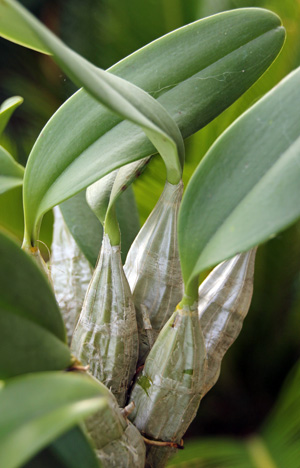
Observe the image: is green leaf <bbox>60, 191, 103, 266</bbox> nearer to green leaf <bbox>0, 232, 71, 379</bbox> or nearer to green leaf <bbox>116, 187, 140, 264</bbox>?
green leaf <bbox>116, 187, 140, 264</bbox>

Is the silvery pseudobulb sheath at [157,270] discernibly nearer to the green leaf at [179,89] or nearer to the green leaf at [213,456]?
the green leaf at [179,89]

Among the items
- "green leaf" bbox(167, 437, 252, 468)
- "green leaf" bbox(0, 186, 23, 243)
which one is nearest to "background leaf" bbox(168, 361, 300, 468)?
"green leaf" bbox(167, 437, 252, 468)

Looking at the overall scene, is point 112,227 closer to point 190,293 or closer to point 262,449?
point 190,293

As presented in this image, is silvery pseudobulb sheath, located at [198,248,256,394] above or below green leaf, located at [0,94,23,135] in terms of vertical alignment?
below

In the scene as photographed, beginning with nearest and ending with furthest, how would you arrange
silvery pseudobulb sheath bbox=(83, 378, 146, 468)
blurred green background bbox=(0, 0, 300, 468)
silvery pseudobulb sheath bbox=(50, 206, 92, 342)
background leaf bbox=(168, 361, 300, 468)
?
silvery pseudobulb sheath bbox=(83, 378, 146, 468), silvery pseudobulb sheath bbox=(50, 206, 92, 342), background leaf bbox=(168, 361, 300, 468), blurred green background bbox=(0, 0, 300, 468)

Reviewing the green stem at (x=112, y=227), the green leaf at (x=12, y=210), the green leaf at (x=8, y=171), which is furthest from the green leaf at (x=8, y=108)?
the green leaf at (x=12, y=210)

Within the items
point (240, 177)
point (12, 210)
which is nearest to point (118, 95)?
point (240, 177)

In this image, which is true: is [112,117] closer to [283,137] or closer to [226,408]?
[283,137]
